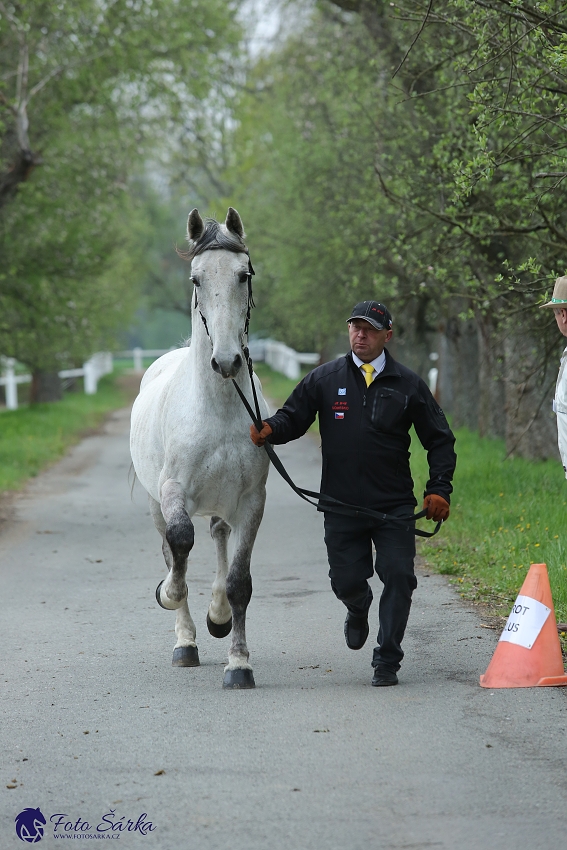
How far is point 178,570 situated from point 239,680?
725 mm

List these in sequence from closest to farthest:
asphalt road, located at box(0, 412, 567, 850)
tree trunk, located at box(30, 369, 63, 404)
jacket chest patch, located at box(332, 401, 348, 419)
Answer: asphalt road, located at box(0, 412, 567, 850)
jacket chest patch, located at box(332, 401, 348, 419)
tree trunk, located at box(30, 369, 63, 404)

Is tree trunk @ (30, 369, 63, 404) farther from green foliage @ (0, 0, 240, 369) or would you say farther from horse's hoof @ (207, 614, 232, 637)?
horse's hoof @ (207, 614, 232, 637)

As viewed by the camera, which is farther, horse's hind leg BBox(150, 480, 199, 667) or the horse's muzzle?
horse's hind leg BBox(150, 480, 199, 667)

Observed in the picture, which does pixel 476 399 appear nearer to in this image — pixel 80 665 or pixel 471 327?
pixel 471 327

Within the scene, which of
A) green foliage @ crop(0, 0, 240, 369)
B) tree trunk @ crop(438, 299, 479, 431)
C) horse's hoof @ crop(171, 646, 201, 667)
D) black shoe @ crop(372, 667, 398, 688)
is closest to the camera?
black shoe @ crop(372, 667, 398, 688)

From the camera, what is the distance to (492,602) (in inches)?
313

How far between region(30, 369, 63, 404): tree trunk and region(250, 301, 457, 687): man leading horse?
2461 centimetres

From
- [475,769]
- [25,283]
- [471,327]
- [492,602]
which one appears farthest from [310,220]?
[475,769]

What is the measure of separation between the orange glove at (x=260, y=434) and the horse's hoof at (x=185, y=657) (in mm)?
1412

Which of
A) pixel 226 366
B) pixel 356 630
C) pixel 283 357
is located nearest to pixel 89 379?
pixel 283 357

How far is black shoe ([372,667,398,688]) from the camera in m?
5.98

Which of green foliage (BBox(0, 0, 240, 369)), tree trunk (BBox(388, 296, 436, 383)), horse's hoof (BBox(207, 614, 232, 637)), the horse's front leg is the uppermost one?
green foliage (BBox(0, 0, 240, 369))

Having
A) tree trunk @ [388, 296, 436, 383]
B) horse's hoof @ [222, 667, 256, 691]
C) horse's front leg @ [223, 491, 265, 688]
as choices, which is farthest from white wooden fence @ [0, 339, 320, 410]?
horse's hoof @ [222, 667, 256, 691]

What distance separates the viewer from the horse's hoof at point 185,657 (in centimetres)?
665
